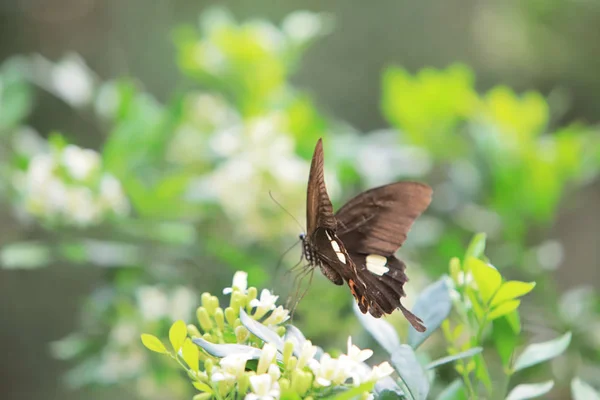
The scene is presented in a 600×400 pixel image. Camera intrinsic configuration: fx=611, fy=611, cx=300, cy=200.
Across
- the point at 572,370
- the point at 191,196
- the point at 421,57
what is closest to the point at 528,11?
the point at 421,57

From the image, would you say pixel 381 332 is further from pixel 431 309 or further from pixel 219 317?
pixel 219 317

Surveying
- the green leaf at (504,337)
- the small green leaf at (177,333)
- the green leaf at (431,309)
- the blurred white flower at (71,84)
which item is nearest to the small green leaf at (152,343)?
the small green leaf at (177,333)

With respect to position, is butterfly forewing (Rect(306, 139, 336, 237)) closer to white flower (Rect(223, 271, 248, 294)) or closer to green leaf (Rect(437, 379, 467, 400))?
white flower (Rect(223, 271, 248, 294))

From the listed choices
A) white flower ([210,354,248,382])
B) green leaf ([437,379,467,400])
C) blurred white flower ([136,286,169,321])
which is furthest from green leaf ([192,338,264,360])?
blurred white flower ([136,286,169,321])

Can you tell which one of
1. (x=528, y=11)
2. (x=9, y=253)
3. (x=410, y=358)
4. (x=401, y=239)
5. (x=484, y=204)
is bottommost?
(x=410, y=358)

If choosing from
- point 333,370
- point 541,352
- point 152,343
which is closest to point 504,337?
point 541,352

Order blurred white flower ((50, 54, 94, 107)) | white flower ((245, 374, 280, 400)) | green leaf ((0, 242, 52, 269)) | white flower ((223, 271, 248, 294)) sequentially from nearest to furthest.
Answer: white flower ((245, 374, 280, 400)), white flower ((223, 271, 248, 294)), green leaf ((0, 242, 52, 269)), blurred white flower ((50, 54, 94, 107))

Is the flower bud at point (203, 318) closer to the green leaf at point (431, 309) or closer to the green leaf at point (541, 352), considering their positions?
the green leaf at point (431, 309)

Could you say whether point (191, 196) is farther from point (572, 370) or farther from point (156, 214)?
point (572, 370)
